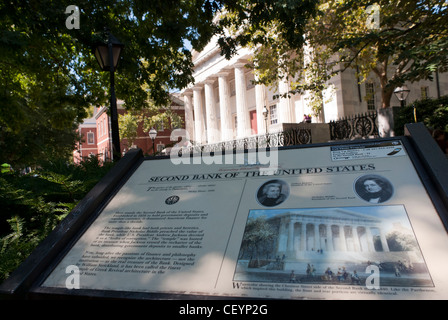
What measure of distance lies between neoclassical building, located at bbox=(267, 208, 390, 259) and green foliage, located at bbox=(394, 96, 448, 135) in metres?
12.5

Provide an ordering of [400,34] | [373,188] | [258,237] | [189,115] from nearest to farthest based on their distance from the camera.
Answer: [258,237] → [373,188] → [400,34] → [189,115]

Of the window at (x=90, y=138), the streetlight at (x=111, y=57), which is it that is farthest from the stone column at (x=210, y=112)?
the window at (x=90, y=138)

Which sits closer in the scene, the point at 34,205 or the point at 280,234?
the point at 280,234

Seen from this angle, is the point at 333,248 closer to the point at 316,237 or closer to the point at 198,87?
the point at 316,237

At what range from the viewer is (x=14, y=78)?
1463 centimetres

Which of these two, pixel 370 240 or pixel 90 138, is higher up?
pixel 90 138

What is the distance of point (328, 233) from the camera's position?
1.92 metres

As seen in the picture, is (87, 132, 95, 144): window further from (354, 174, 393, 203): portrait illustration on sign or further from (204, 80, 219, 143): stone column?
(354, 174, 393, 203): portrait illustration on sign

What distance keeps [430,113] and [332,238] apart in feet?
46.2

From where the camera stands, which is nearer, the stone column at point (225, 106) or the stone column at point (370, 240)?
the stone column at point (370, 240)

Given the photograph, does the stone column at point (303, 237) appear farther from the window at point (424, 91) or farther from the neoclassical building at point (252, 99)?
the window at point (424, 91)

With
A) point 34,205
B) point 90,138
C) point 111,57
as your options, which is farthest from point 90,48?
point 90,138

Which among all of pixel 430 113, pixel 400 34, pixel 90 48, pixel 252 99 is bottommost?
pixel 430 113

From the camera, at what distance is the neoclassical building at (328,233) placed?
182cm
